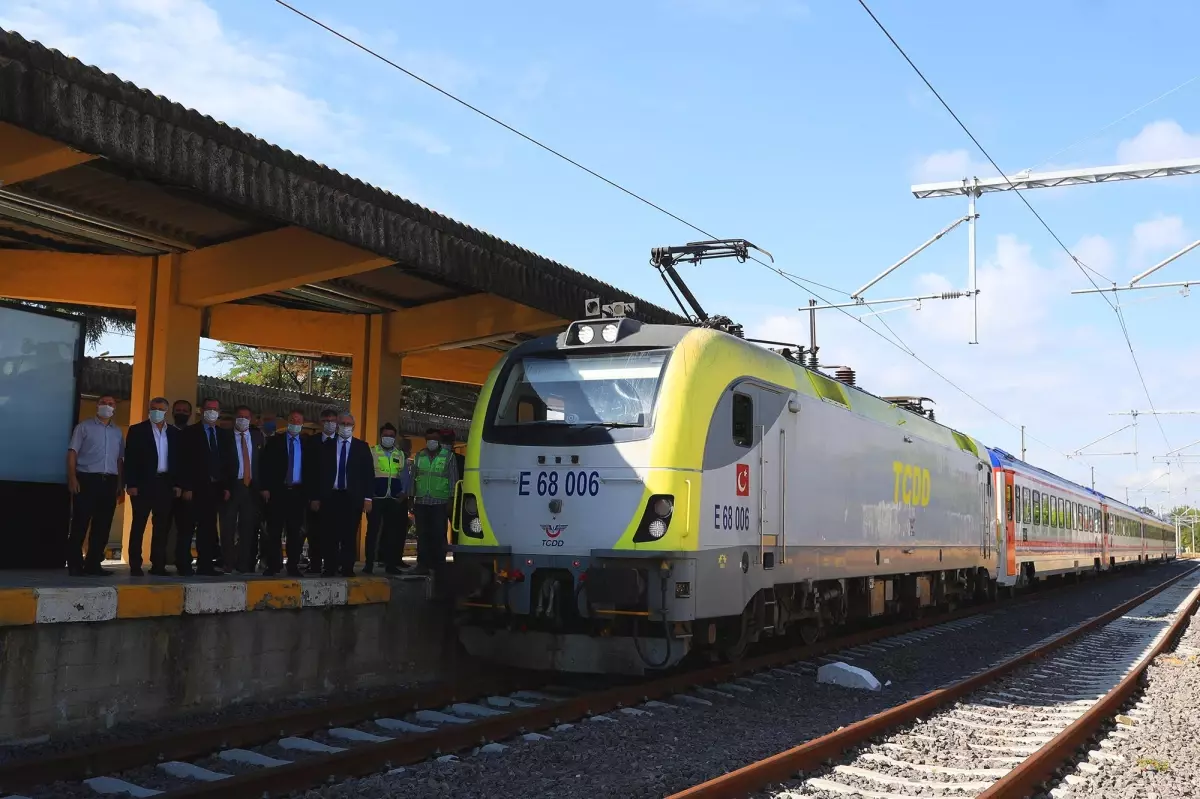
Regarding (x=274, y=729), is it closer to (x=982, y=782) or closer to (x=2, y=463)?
(x=2, y=463)

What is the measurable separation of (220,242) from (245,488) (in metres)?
3.18

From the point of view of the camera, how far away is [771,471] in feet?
33.6

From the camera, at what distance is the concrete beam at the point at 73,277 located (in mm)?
12250

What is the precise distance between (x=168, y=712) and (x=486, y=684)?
8.13 ft

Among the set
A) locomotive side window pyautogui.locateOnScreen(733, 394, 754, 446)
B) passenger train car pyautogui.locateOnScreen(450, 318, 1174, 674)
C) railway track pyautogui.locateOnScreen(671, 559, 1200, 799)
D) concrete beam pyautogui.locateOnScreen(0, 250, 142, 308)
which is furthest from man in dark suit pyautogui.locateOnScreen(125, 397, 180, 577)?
railway track pyautogui.locateOnScreen(671, 559, 1200, 799)

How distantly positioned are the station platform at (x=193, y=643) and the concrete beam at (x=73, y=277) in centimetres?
341

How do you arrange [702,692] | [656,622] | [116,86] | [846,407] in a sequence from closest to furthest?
[116,86], [656,622], [702,692], [846,407]

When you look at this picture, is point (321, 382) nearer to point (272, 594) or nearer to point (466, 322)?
point (466, 322)

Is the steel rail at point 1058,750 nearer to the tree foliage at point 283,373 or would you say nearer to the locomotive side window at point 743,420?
the locomotive side window at point 743,420

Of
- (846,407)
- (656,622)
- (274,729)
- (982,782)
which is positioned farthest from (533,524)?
(846,407)

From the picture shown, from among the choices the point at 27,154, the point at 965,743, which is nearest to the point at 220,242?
the point at 27,154

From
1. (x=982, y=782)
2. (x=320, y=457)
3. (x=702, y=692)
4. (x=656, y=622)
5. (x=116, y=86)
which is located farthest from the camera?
(x=320, y=457)

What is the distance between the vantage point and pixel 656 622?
880 centimetres

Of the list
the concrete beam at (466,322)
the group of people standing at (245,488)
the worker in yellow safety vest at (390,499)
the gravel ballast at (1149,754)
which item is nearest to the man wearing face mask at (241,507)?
the group of people standing at (245,488)
